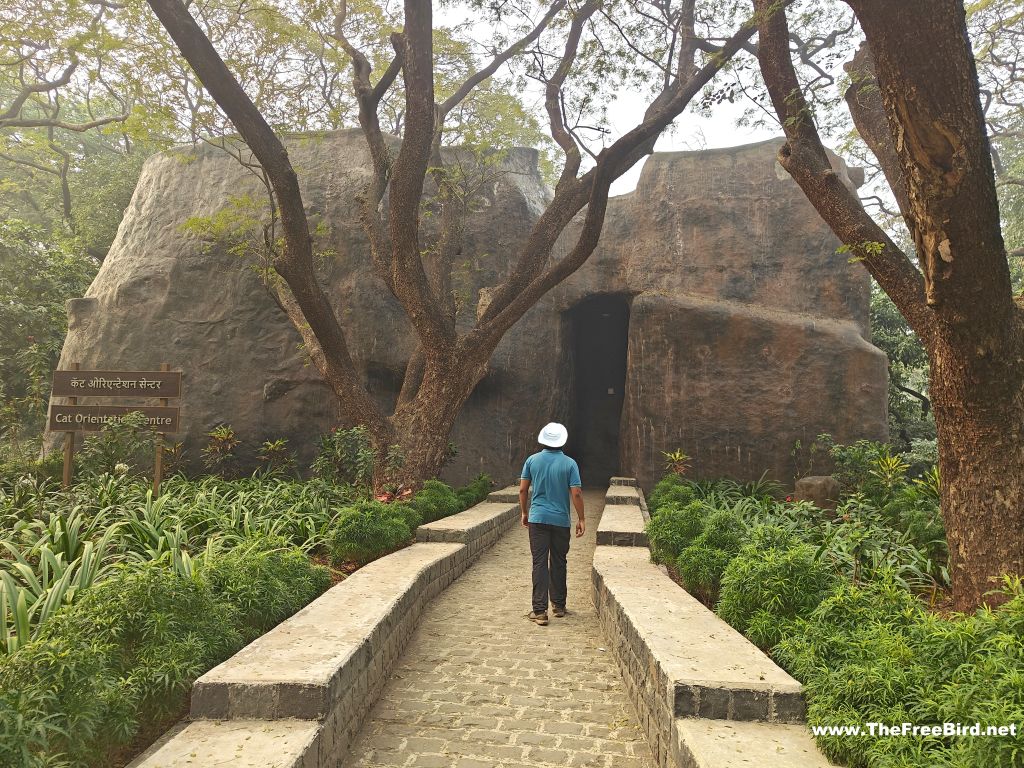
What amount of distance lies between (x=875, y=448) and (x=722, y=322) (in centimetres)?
380

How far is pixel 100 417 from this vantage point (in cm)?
895

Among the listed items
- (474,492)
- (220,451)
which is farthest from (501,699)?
(220,451)

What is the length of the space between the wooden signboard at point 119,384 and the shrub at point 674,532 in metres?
6.70

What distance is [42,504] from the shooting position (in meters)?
7.53

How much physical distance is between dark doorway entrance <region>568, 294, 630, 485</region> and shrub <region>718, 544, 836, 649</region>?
13501mm

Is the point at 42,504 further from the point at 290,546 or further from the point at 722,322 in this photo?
the point at 722,322

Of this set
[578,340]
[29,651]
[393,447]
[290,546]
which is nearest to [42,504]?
[290,546]

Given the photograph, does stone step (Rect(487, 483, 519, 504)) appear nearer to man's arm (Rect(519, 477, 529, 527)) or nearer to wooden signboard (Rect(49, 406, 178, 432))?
wooden signboard (Rect(49, 406, 178, 432))

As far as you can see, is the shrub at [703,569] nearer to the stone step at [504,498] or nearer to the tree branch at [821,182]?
the tree branch at [821,182]

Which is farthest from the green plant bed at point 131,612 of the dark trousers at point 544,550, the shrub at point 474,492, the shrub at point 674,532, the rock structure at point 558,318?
the rock structure at point 558,318

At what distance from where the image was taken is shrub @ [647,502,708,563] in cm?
618

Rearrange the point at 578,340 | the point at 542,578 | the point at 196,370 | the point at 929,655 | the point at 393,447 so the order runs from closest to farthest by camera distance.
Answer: the point at 929,655 < the point at 542,578 < the point at 393,447 < the point at 196,370 < the point at 578,340

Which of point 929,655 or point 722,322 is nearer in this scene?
point 929,655

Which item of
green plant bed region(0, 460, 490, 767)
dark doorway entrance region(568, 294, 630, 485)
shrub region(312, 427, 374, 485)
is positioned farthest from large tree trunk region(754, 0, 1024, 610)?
dark doorway entrance region(568, 294, 630, 485)
